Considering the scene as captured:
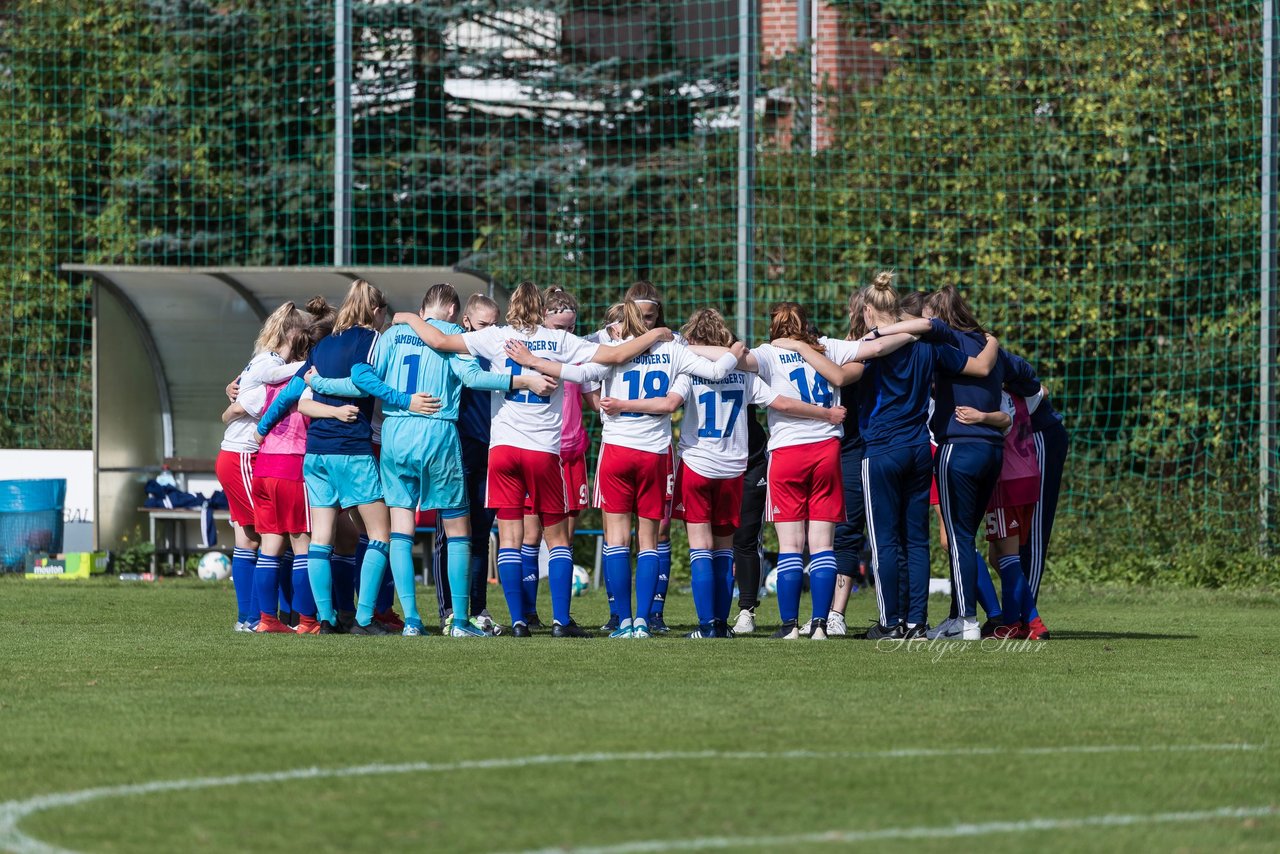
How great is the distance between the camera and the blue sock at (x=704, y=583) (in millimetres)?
9102

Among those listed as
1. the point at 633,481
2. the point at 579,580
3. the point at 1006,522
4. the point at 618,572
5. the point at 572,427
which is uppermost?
the point at 572,427

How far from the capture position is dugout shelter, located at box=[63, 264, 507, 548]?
51.4 feet

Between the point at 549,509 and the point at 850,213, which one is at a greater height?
the point at 850,213

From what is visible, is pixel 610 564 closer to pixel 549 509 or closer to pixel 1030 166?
pixel 549 509

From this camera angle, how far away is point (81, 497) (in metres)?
16.4

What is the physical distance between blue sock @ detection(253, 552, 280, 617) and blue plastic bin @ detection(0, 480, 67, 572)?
6.93 meters

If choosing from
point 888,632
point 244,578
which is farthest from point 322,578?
point 888,632

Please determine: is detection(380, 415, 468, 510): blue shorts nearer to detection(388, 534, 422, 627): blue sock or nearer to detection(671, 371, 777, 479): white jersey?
detection(388, 534, 422, 627): blue sock

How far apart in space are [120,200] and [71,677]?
56.7 feet

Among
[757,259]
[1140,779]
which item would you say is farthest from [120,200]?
[1140,779]

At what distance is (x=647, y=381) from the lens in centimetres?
895

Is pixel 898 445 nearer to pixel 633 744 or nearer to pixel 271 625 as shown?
pixel 271 625

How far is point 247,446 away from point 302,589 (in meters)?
0.90

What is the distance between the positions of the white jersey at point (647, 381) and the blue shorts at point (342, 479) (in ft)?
4.03
